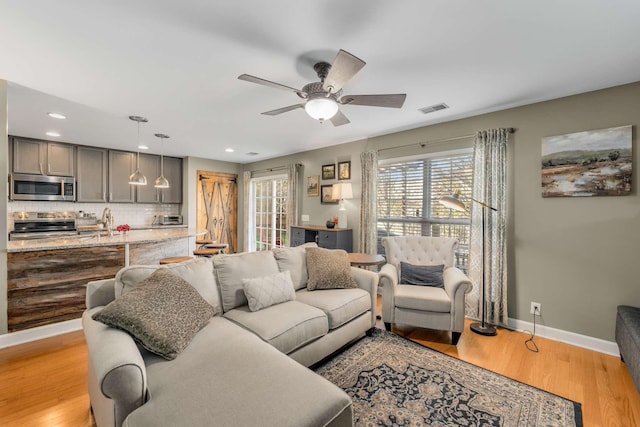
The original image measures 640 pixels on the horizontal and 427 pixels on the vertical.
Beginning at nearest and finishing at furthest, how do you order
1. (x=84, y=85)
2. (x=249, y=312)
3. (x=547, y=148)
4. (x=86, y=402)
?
1. (x=86, y=402)
2. (x=249, y=312)
3. (x=84, y=85)
4. (x=547, y=148)

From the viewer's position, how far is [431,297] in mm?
2729

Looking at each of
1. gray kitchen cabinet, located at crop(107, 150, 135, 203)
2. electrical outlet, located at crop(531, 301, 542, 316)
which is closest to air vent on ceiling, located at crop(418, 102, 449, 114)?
electrical outlet, located at crop(531, 301, 542, 316)

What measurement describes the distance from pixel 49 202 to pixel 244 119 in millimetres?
4109

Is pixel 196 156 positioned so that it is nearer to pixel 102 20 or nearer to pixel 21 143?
pixel 21 143

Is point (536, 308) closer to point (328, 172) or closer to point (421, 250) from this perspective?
point (421, 250)

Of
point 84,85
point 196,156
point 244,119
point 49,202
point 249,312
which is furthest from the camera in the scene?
point 196,156

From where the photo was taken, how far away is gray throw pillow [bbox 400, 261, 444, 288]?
3.09 meters

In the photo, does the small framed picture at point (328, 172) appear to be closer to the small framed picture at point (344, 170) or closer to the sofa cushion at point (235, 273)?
the small framed picture at point (344, 170)

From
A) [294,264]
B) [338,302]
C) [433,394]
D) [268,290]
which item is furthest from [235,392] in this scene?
[294,264]

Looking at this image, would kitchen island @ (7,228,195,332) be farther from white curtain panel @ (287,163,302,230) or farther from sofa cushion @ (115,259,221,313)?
white curtain panel @ (287,163,302,230)

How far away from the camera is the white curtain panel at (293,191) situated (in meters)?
5.48

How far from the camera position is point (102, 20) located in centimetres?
174

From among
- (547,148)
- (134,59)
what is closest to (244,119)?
(134,59)

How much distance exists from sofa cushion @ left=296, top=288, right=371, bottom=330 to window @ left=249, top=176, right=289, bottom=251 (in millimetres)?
3323
